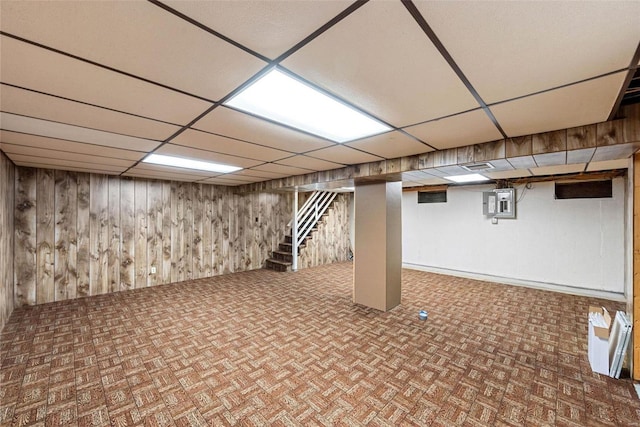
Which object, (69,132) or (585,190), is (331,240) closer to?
(585,190)

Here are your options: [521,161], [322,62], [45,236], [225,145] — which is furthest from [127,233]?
[521,161]

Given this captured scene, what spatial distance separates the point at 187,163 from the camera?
344 centimetres

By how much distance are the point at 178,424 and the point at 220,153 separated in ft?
7.57

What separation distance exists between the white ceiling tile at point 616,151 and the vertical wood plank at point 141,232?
603 centimetres

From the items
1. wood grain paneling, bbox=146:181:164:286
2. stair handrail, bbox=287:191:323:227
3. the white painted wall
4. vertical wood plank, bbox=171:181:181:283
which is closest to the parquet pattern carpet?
the white painted wall

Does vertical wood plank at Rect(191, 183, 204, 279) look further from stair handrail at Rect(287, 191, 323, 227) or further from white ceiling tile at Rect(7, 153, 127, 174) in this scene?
stair handrail at Rect(287, 191, 323, 227)

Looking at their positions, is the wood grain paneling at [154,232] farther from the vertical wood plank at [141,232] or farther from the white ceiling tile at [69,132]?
the white ceiling tile at [69,132]

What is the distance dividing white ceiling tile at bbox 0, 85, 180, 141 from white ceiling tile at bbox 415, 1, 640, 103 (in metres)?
1.93

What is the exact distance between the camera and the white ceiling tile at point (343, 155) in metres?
2.64

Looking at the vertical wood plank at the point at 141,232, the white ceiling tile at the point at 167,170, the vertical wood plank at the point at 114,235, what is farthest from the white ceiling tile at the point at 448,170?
the vertical wood plank at the point at 114,235

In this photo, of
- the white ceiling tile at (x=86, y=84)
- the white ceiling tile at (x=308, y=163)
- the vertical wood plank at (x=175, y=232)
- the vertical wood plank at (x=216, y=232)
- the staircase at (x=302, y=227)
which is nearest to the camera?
the white ceiling tile at (x=86, y=84)

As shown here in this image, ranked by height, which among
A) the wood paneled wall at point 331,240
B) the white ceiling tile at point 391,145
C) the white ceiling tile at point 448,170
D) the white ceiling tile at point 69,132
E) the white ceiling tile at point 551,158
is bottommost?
the wood paneled wall at point 331,240

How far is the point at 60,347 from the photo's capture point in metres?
2.61

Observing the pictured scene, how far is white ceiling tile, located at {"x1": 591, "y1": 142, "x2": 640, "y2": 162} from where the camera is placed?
6.09 feet
